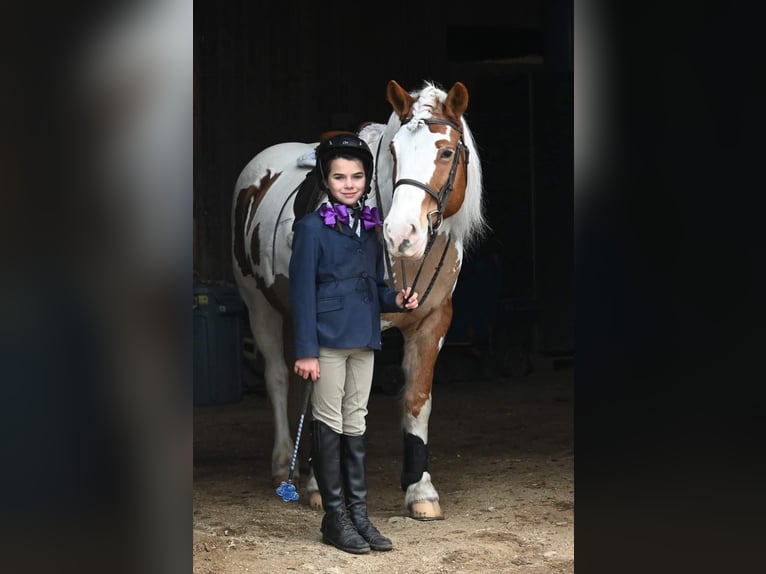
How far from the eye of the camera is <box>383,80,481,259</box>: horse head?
14.1 feet

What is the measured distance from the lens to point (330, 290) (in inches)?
169

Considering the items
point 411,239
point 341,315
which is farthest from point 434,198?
point 341,315

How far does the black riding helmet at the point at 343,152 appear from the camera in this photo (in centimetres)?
428

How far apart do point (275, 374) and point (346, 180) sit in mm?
1877

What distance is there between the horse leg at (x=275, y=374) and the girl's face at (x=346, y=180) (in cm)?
174

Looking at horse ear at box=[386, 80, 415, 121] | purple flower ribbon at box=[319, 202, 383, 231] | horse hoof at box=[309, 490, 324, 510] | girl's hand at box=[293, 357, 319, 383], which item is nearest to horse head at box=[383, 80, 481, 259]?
horse ear at box=[386, 80, 415, 121]

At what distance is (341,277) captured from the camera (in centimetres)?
431

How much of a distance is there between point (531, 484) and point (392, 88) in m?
2.16

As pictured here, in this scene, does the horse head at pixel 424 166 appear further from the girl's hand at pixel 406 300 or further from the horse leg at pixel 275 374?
the horse leg at pixel 275 374

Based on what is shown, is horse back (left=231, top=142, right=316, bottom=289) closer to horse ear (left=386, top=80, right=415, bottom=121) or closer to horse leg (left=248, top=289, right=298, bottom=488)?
horse leg (left=248, top=289, right=298, bottom=488)

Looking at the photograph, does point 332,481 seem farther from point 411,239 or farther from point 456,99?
point 456,99

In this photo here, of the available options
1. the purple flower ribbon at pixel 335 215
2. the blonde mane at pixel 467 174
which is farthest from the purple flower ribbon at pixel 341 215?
the blonde mane at pixel 467 174
